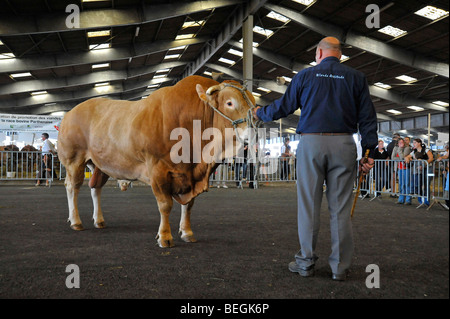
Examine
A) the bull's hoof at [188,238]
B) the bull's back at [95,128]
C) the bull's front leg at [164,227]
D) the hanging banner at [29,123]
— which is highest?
the hanging banner at [29,123]

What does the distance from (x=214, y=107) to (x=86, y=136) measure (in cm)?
190

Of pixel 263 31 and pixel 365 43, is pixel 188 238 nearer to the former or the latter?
pixel 365 43

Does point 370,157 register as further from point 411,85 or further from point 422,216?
point 411,85

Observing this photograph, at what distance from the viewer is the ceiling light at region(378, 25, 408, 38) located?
1374 centimetres

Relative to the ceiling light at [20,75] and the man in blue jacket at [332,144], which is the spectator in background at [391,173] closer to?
the man in blue jacket at [332,144]

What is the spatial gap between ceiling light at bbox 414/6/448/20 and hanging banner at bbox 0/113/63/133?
568 inches

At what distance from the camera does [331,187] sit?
267 cm

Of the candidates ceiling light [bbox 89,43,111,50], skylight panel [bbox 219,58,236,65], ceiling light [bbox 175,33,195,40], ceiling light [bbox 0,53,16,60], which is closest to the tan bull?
ceiling light [bbox 89,43,111,50]

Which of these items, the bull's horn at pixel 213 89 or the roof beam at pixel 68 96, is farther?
the roof beam at pixel 68 96

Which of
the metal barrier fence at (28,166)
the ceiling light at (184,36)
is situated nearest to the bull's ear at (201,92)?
the metal barrier fence at (28,166)

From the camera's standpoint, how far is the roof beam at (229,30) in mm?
14139

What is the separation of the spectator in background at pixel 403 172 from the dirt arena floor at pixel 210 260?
11.4 ft

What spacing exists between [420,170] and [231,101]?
275 inches
